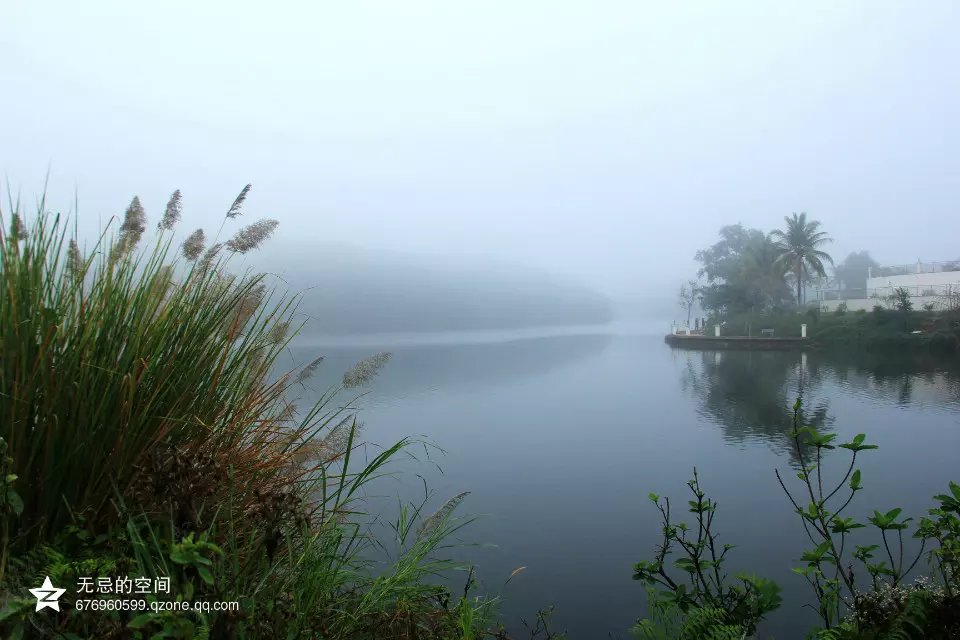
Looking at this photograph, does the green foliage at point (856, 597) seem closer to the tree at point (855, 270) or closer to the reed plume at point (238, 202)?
the reed plume at point (238, 202)

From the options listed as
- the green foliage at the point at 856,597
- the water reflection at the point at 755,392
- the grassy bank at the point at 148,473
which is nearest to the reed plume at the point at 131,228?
the grassy bank at the point at 148,473

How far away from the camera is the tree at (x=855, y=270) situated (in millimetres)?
22286

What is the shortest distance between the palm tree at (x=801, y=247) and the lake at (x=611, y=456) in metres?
12.5

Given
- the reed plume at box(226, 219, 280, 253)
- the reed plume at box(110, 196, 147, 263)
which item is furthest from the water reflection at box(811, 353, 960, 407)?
the reed plume at box(110, 196, 147, 263)

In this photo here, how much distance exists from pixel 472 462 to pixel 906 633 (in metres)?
3.19

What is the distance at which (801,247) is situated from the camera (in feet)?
70.9

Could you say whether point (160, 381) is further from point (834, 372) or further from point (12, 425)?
point (834, 372)

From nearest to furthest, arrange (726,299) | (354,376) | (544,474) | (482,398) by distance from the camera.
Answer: (354,376) → (544,474) → (482,398) → (726,299)

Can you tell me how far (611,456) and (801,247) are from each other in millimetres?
21599

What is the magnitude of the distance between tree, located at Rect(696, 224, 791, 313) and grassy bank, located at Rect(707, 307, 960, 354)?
1446 mm

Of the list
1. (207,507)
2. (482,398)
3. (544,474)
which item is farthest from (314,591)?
(482,398)

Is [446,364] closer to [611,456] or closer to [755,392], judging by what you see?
[611,456]

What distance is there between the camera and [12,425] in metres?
0.89

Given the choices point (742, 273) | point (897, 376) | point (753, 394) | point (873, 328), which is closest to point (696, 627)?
point (753, 394)
